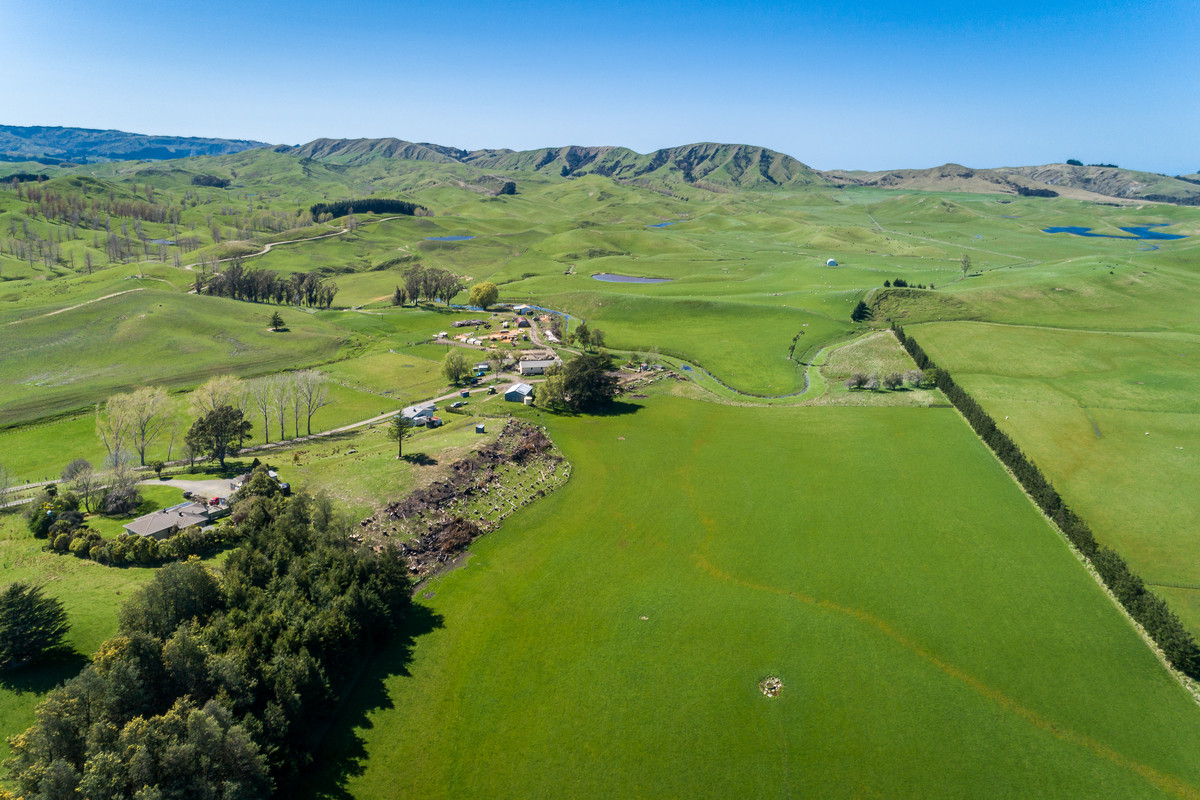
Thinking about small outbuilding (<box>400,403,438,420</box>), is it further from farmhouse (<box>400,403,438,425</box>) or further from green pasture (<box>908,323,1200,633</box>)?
green pasture (<box>908,323,1200,633</box>)

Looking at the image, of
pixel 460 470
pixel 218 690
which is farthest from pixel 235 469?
pixel 218 690

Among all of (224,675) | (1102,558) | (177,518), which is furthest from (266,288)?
(1102,558)

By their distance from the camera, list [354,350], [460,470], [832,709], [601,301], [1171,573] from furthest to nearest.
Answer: [601,301], [354,350], [460,470], [1171,573], [832,709]

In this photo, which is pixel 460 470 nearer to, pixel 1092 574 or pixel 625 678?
pixel 625 678

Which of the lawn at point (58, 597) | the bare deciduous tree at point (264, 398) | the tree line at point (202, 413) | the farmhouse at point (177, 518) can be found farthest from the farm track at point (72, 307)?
the farmhouse at point (177, 518)

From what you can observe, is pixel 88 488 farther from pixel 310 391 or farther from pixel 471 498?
pixel 471 498

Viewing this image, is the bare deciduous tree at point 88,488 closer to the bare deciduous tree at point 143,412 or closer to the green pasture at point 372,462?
the green pasture at point 372,462
